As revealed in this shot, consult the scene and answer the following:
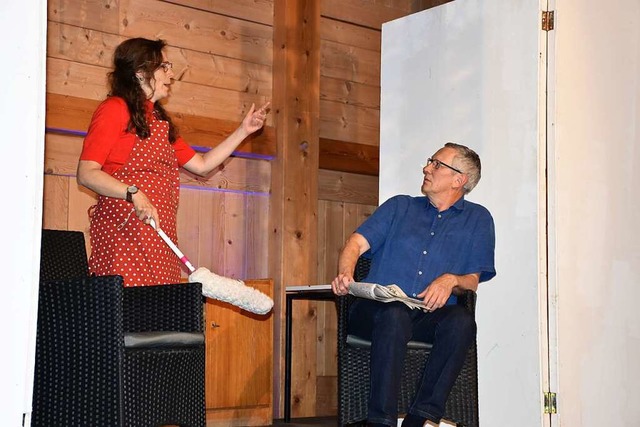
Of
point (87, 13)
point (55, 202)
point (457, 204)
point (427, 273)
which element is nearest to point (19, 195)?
point (427, 273)

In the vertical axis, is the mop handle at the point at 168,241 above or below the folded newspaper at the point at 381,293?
above

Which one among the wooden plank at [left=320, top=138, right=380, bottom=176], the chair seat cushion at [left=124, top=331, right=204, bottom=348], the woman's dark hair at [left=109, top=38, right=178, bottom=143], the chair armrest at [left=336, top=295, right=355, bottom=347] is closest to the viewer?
the chair seat cushion at [left=124, top=331, right=204, bottom=348]

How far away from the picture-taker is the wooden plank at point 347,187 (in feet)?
17.9

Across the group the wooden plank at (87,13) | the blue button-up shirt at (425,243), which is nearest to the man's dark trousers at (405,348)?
the blue button-up shirt at (425,243)

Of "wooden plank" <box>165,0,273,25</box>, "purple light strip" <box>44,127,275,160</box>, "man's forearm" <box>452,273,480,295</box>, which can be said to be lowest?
"man's forearm" <box>452,273,480,295</box>

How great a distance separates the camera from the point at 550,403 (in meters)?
3.60

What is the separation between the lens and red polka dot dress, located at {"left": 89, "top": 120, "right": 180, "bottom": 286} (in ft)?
10.1

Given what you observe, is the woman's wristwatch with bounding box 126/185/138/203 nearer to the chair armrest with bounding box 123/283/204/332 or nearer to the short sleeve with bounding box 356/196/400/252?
the chair armrest with bounding box 123/283/204/332

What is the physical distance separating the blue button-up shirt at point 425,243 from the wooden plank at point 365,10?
2318 millimetres

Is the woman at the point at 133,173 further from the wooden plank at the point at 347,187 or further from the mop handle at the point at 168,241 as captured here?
the wooden plank at the point at 347,187

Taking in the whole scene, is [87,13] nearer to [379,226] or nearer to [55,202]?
[55,202]

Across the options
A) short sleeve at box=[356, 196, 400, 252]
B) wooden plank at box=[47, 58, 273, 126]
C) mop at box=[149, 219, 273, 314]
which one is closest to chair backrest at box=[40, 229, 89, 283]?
mop at box=[149, 219, 273, 314]

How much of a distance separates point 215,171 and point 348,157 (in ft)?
3.26

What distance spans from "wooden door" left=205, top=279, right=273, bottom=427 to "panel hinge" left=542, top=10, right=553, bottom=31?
1.73 m
